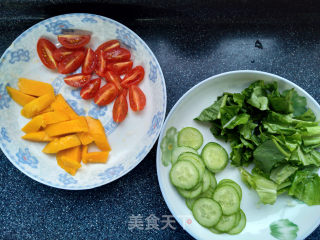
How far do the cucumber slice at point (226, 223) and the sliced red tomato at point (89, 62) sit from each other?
0.80m

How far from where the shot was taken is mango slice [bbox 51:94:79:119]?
1270 millimetres

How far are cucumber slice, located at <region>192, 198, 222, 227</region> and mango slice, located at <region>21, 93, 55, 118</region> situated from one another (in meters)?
0.72

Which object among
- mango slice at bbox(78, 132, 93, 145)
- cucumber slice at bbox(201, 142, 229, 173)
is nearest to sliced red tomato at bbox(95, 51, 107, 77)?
mango slice at bbox(78, 132, 93, 145)

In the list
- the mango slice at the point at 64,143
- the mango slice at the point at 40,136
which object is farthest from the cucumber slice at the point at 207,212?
the mango slice at the point at 40,136

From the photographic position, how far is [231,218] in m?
1.22

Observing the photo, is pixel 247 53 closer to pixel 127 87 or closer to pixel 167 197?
pixel 127 87

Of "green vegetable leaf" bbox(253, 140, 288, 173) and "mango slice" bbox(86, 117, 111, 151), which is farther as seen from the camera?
"mango slice" bbox(86, 117, 111, 151)

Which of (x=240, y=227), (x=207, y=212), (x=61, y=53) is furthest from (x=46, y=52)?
(x=240, y=227)

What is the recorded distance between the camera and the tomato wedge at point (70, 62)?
1.29 metres

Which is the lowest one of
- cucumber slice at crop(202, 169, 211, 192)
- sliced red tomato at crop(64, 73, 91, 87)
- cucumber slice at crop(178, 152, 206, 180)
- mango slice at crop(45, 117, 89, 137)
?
cucumber slice at crop(202, 169, 211, 192)

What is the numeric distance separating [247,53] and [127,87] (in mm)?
550

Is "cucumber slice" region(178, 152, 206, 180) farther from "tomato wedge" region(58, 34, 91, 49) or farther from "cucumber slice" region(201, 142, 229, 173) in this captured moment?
"tomato wedge" region(58, 34, 91, 49)

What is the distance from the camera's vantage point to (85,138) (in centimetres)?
125

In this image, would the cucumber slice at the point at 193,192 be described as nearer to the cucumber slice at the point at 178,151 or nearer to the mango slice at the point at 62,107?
the cucumber slice at the point at 178,151
